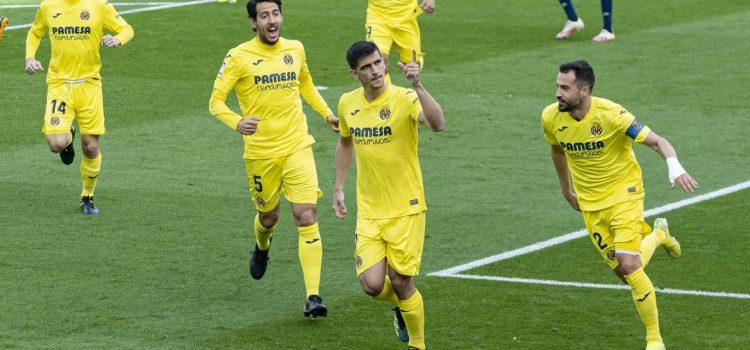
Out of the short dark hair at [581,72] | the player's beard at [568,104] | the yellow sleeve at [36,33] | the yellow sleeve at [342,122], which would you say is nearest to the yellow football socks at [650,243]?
the player's beard at [568,104]

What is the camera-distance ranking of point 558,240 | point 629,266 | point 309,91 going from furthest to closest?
1. point 558,240
2. point 309,91
3. point 629,266

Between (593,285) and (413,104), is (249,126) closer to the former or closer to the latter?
(413,104)

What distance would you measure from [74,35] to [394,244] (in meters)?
6.17

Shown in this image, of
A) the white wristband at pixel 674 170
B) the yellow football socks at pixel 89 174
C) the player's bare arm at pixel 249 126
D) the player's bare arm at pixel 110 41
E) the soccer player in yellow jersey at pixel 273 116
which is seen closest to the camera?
the white wristband at pixel 674 170

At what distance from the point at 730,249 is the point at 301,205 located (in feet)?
13.6

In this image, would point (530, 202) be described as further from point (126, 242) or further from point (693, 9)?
point (693, 9)

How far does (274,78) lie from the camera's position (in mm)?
12625

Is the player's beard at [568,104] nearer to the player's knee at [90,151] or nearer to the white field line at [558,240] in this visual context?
the white field line at [558,240]

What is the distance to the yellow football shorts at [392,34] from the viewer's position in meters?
19.6

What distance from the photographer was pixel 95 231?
49.0 feet

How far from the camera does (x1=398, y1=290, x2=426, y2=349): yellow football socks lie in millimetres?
10828

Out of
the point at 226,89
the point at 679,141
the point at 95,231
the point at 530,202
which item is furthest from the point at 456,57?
the point at 226,89

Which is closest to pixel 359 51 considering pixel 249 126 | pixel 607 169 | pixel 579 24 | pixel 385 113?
pixel 385 113

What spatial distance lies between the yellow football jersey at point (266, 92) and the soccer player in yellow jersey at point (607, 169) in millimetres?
2312
